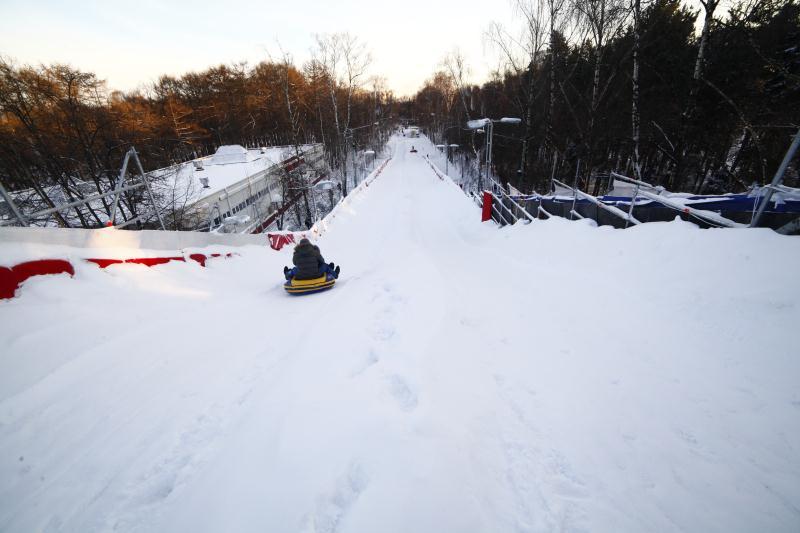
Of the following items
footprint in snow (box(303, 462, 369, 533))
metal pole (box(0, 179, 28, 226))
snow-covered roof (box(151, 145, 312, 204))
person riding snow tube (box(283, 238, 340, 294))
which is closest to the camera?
footprint in snow (box(303, 462, 369, 533))

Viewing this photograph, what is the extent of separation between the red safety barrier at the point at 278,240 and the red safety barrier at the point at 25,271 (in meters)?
6.38

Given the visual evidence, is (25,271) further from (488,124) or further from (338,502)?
(488,124)

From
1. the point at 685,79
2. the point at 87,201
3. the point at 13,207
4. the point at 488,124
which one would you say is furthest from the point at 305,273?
the point at 685,79

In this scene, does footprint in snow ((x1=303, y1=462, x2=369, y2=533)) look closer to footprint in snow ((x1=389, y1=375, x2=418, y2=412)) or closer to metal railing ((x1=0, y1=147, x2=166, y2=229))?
footprint in snow ((x1=389, y1=375, x2=418, y2=412))

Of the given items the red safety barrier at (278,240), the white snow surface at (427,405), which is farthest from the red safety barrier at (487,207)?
the white snow surface at (427,405)

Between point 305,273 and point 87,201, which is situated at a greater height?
point 87,201

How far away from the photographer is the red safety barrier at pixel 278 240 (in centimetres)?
1065

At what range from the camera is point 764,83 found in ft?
38.2

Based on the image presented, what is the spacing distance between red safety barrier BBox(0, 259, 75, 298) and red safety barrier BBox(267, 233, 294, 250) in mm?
6380

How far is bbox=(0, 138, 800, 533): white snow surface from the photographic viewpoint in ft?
6.47

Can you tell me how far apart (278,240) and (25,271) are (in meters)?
7.12

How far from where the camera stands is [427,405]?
278cm

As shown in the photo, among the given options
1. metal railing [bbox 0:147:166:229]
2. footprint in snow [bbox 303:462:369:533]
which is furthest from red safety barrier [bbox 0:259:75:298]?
footprint in snow [bbox 303:462:369:533]

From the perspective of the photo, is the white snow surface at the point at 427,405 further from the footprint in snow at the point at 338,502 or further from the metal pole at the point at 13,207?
the metal pole at the point at 13,207
